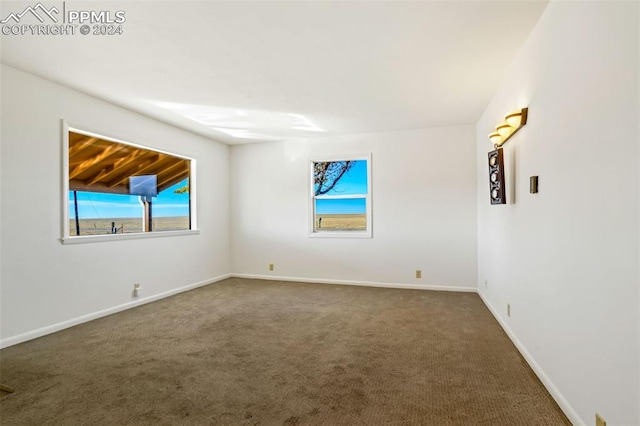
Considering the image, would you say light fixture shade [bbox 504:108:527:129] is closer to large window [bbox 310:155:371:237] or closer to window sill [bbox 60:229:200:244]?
large window [bbox 310:155:371:237]

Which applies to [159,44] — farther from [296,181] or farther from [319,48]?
[296,181]

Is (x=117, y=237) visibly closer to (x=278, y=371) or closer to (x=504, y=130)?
(x=278, y=371)

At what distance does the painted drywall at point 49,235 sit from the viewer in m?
2.89

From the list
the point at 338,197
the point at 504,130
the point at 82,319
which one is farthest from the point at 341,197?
the point at 82,319

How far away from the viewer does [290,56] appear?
2727mm

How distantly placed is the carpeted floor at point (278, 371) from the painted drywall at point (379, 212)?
47.9 inches

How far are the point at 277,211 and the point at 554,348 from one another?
4.44 meters

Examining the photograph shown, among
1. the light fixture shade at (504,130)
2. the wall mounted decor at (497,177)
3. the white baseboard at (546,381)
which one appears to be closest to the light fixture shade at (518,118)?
the light fixture shade at (504,130)

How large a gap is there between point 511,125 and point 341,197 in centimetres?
314

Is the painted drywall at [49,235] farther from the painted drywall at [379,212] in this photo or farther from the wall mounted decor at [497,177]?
the wall mounted decor at [497,177]

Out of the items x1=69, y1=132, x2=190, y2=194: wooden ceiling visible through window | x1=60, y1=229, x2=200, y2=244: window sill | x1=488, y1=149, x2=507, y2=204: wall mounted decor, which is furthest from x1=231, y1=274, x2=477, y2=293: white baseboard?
x1=69, y1=132, x2=190, y2=194: wooden ceiling visible through window

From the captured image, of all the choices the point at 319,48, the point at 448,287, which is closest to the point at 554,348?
Answer: the point at 319,48

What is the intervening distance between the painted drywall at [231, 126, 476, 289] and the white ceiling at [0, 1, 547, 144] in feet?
2.98

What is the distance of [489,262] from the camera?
3.96 m
